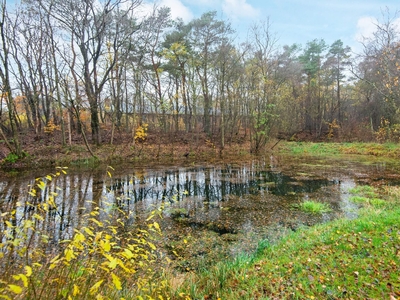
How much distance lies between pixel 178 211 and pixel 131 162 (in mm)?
11204

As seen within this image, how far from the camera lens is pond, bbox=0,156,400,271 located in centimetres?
557

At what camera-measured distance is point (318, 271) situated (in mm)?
3510

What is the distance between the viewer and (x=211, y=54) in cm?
2288

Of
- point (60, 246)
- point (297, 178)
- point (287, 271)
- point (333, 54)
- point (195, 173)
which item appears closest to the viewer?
point (287, 271)

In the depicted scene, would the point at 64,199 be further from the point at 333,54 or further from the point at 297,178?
the point at 333,54

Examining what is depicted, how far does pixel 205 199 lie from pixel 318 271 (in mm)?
5793

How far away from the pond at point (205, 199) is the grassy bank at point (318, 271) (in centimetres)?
89

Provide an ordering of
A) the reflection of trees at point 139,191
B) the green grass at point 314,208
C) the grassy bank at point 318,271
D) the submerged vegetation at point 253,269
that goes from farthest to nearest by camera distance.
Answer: the green grass at point 314,208 < the reflection of trees at point 139,191 < the grassy bank at point 318,271 < the submerged vegetation at point 253,269

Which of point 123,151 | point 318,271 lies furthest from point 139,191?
point 123,151

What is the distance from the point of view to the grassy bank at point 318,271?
3.06 meters

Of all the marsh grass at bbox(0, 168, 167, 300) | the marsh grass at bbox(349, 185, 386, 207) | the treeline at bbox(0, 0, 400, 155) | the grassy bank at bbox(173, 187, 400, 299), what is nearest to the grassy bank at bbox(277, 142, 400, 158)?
the treeline at bbox(0, 0, 400, 155)

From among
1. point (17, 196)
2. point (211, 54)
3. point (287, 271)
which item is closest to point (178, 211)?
point (287, 271)

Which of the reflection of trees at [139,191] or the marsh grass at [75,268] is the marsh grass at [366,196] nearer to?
the reflection of trees at [139,191]

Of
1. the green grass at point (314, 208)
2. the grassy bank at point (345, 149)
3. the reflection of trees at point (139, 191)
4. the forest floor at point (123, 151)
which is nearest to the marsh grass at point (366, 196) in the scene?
the green grass at point (314, 208)
